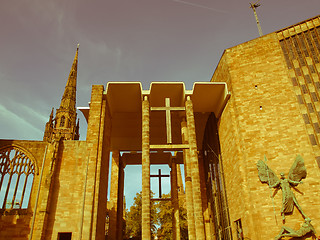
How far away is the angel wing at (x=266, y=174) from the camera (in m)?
14.5

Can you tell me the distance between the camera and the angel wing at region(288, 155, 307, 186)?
14.2 metres

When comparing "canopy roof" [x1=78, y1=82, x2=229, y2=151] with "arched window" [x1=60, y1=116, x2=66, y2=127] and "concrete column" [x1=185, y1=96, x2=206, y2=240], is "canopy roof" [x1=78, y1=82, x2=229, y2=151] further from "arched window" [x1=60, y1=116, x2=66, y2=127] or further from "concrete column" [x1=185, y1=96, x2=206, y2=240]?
"arched window" [x1=60, y1=116, x2=66, y2=127]

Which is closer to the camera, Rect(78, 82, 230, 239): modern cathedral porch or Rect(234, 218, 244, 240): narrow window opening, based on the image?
Rect(234, 218, 244, 240): narrow window opening

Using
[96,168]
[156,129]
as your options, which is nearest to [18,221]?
[96,168]

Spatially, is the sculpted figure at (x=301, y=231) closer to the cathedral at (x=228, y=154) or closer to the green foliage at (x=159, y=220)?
the cathedral at (x=228, y=154)

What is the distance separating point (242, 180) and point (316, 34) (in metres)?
12.1

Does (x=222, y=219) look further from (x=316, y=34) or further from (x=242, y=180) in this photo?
(x=316, y=34)

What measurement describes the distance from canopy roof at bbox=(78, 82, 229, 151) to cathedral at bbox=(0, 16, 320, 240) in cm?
11

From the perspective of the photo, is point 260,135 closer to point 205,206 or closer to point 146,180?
point 146,180

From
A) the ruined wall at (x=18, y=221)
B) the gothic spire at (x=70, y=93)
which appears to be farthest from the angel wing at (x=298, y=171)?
the gothic spire at (x=70, y=93)

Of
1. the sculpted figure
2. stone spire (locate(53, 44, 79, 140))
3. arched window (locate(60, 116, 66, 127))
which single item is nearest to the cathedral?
the sculpted figure

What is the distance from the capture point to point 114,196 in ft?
79.2

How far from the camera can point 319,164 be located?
1473 cm

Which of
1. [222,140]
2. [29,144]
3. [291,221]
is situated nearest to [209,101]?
[222,140]
